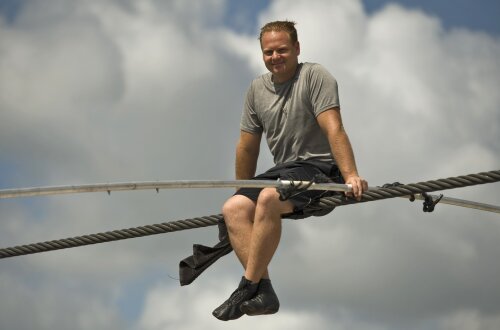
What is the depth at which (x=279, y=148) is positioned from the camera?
8.81 m

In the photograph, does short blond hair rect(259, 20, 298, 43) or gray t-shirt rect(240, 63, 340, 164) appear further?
short blond hair rect(259, 20, 298, 43)

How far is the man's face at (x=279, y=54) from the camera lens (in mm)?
8641

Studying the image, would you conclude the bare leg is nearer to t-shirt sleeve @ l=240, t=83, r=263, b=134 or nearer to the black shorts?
the black shorts

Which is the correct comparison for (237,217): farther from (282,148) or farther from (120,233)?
(120,233)

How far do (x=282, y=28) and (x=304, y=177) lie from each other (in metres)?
1.24

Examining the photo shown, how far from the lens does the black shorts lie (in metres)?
8.45

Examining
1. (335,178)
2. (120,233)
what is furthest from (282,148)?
(120,233)

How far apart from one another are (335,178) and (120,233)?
2.03m

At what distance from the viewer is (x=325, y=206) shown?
28.1 ft

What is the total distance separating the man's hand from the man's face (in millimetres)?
1029

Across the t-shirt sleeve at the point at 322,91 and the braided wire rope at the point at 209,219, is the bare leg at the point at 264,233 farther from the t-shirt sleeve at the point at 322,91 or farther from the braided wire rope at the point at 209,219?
the t-shirt sleeve at the point at 322,91

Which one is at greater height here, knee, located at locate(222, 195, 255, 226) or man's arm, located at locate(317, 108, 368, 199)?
man's arm, located at locate(317, 108, 368, 199)

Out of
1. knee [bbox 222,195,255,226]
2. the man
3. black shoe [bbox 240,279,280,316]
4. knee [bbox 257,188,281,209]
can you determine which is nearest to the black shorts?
the man

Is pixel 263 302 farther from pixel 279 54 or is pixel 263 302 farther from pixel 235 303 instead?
pixel 279 54
